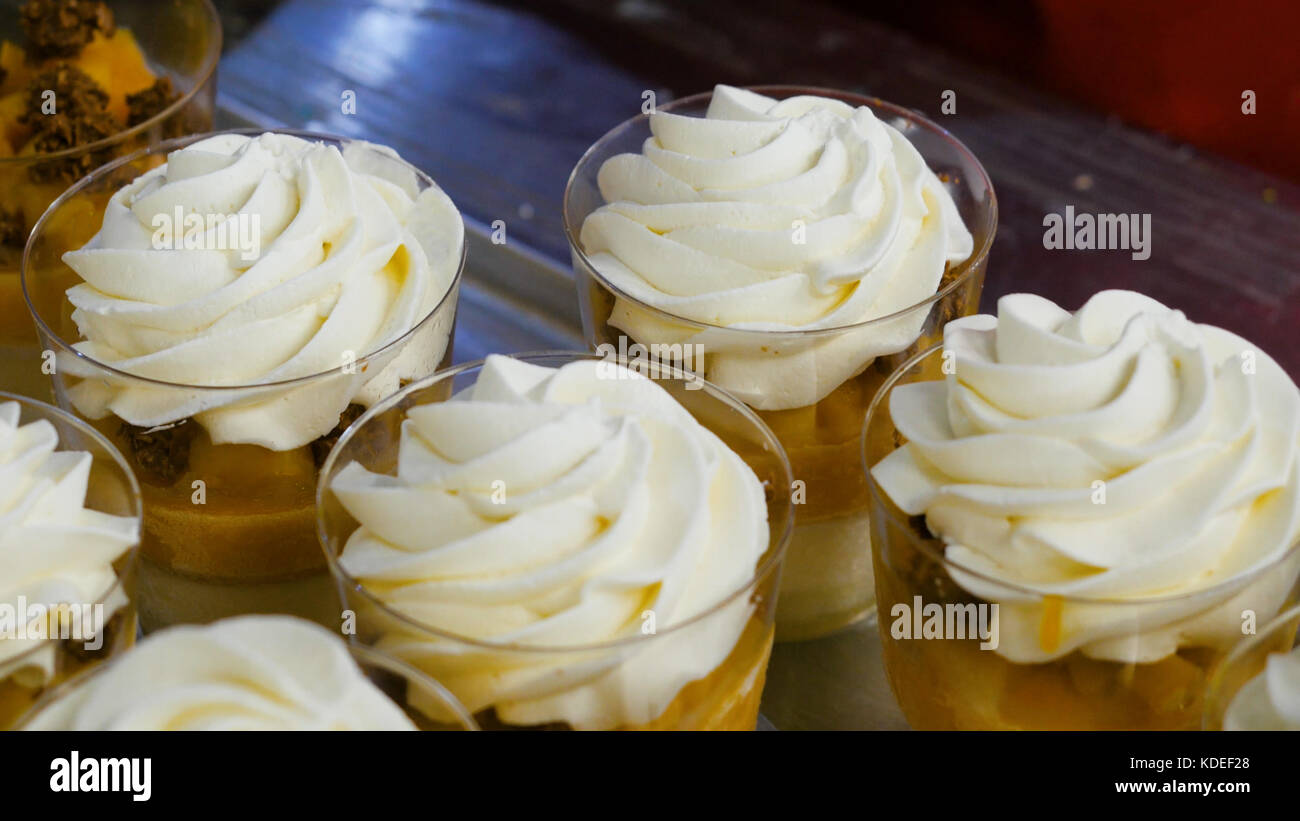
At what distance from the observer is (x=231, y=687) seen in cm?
70

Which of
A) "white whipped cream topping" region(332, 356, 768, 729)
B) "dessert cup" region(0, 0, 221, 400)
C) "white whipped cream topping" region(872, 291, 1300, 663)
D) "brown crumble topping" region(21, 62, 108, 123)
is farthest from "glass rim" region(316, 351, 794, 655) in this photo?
"brown crumble topping" region(21, 62, 108, 123)

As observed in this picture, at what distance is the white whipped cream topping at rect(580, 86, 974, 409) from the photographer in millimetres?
1098

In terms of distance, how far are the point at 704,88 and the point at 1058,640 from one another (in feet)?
5.52

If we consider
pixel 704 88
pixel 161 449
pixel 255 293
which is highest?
pixel 255 293

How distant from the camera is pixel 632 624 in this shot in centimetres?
85

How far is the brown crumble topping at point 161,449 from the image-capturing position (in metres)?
1.05

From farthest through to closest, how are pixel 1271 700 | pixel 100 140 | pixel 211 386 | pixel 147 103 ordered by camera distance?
1. pixel 147 103
2. pixel 100 140
3. pixel 211 386
4. pixel 1271 700

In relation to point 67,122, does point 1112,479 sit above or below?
above

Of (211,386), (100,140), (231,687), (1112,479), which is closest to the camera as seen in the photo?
(231,687)

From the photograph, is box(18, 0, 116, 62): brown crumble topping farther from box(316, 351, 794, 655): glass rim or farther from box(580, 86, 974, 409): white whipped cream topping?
box(316, 351, 794, 655): glass rim

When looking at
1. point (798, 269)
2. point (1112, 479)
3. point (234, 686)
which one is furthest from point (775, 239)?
point (234, 686)

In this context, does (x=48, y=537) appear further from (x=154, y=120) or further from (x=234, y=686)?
(x=154, y=120)

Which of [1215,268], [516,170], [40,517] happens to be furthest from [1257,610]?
[516,170]
